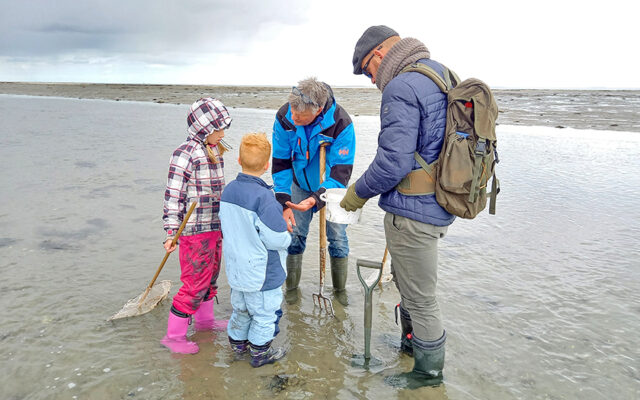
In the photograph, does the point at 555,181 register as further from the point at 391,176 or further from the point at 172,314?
the point at 172,314

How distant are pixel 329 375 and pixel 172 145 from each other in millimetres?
11177

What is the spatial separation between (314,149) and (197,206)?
1.21 m

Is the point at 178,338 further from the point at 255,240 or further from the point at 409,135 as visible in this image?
the point at 409,135

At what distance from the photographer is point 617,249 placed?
545cm

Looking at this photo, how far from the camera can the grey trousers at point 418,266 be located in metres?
2.68

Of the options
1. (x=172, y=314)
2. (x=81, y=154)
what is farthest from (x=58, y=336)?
(x=81, y=154)

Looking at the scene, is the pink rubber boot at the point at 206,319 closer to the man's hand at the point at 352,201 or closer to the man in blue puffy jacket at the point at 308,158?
the man in blue puffy jacket at the point at 308,158

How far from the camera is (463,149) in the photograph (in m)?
2.48

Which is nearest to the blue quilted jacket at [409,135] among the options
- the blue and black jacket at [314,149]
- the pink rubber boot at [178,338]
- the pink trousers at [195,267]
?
the blue and black jacket at [314,149]

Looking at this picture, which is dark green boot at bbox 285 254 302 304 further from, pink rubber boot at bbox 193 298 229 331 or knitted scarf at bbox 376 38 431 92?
knitted scarf at bbox 376 38 431 92

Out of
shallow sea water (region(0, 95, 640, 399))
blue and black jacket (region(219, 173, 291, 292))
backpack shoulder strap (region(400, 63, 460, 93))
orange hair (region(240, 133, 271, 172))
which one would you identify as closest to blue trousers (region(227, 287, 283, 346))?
blue and black jacket (region(219, 173, 291, 292))

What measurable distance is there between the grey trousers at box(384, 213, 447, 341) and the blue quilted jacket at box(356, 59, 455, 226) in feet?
0.26

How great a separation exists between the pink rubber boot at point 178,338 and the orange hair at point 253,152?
147cm

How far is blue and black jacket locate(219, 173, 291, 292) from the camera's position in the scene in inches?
112
